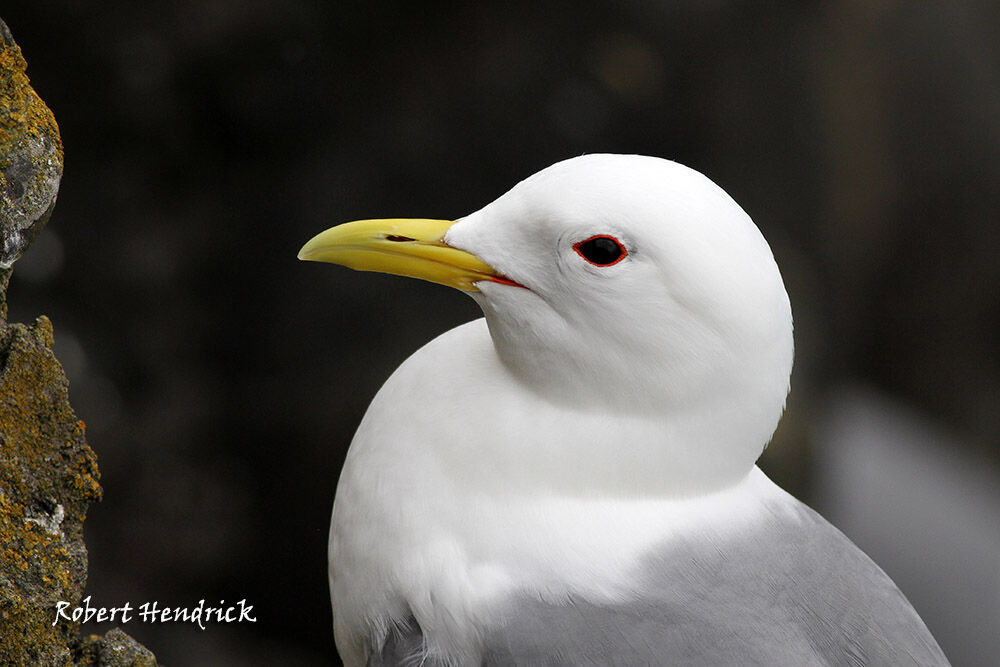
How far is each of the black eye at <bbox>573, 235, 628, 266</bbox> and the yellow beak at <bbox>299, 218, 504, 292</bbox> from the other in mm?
114

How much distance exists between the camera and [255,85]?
2.34m

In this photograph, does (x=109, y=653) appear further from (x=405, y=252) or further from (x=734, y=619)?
(x=734, y=619)

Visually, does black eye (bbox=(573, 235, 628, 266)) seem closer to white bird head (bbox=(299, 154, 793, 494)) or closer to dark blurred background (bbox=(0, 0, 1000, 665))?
white bird head (bbox=(299, 154, 793, 494))

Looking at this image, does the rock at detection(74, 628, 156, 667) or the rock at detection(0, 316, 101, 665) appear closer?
the rock at detection(0, 316, 101, 665)

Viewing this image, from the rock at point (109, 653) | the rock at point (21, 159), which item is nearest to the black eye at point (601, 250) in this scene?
the rock at point (21, 159)

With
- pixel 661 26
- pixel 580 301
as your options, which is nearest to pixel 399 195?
pixel 661 26

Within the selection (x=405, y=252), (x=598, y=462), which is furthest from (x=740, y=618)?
(x=405, y=252)

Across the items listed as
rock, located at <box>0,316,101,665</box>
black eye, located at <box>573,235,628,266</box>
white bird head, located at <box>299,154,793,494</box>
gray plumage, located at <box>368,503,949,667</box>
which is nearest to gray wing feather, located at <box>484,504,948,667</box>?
gray plumage, located at <box>368,503,949,667</box>

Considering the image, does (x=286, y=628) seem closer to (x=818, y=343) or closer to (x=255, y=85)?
(x=255, y=85)

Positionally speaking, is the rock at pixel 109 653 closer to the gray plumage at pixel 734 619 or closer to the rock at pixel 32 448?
the rock at pixel 32 448

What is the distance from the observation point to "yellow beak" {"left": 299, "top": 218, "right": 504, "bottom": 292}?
121cm

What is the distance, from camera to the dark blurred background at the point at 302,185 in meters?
2.31

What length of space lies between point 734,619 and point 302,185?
160 cm

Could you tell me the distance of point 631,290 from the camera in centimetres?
113
